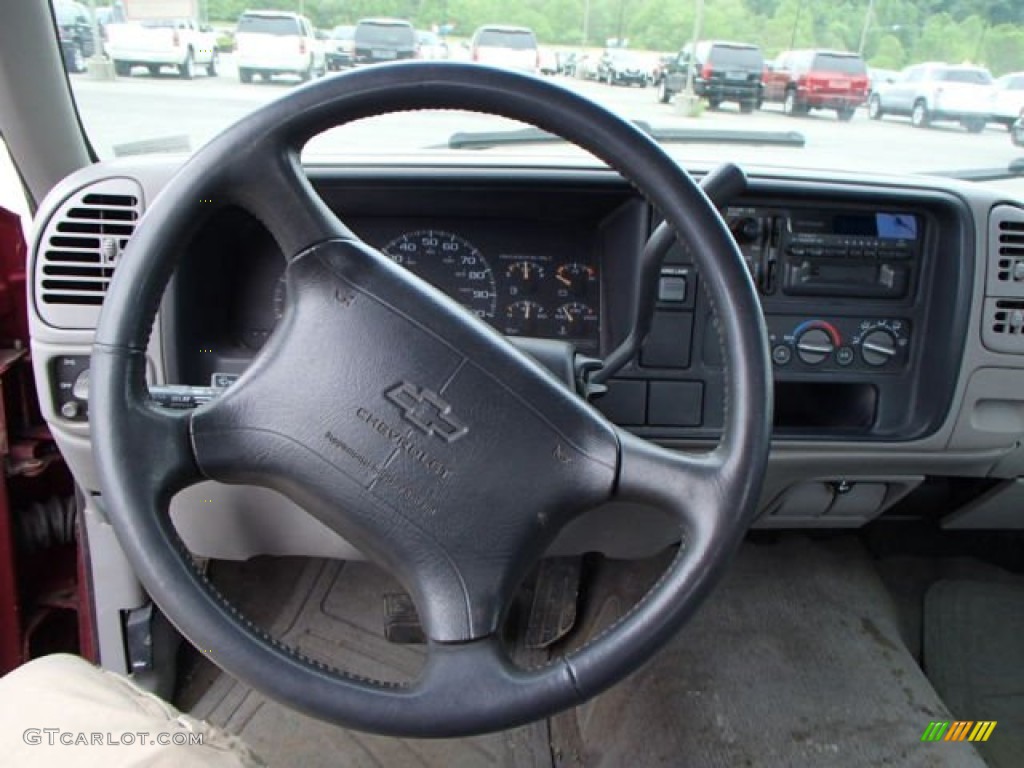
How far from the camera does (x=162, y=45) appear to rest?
1.78 metres

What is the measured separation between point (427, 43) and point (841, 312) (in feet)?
3.04

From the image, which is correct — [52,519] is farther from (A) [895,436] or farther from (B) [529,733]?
(A) [895,436]

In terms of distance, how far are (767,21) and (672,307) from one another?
1.99ft

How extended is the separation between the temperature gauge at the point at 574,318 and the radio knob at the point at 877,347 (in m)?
0.52

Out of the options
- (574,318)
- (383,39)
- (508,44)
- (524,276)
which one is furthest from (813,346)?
(383,39)

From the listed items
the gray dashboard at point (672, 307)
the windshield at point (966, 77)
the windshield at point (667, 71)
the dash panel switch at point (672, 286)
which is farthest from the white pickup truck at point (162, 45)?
the windshield at point (966, 77)

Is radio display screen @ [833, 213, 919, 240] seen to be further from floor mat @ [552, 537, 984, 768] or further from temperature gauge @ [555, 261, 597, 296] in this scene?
floor mat @ [552, 537, 984, 768]

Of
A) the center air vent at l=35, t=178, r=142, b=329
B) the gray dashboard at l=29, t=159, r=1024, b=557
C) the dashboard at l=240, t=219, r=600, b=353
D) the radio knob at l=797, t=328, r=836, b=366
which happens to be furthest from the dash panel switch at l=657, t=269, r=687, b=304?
the center air vent at l=35, t=178, r=142, b=329

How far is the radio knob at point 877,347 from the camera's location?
173 centimetres

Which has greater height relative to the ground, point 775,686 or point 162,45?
point 162,45

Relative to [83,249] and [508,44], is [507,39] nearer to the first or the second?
[508,44]

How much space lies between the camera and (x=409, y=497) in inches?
40.6

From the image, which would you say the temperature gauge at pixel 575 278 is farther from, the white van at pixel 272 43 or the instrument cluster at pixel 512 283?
the white van at pixel 272 43

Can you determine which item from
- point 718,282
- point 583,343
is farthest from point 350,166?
point 718,282
